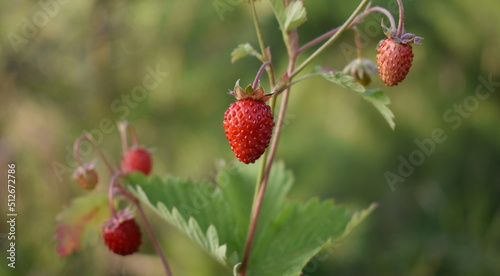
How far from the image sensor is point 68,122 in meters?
2.84

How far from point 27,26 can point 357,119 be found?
1.54m

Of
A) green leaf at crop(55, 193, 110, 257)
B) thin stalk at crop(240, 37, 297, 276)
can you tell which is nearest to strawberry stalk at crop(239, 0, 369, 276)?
thin stalk at crop(240, 37, 297, 276)

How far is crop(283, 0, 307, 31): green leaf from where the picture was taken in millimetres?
893

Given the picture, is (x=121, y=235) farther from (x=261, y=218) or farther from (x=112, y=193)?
(x=261, y=218)

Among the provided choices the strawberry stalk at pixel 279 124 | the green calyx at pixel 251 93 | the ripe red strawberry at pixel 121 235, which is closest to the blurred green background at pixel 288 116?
the ripe red strawberry at pixel 121 235

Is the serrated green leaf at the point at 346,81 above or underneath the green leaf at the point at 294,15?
underneath

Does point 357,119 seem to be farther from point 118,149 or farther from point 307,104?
point 118,149

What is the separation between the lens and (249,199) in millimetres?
1251

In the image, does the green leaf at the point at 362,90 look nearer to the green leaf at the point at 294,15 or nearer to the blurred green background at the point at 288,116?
the green leaf at the point at 294,15

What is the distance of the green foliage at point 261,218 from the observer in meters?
1.08

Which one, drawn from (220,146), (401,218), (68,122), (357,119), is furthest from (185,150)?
(401,218)

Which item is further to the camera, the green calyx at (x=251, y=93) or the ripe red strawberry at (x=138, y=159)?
Result: the ripe red strawberry at (x=138, y=159)

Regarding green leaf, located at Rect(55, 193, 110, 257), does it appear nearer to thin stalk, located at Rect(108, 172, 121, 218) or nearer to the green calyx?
thin stalk, located at Rect(108, 172, 121, 218)

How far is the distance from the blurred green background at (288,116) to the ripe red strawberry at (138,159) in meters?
1.38
